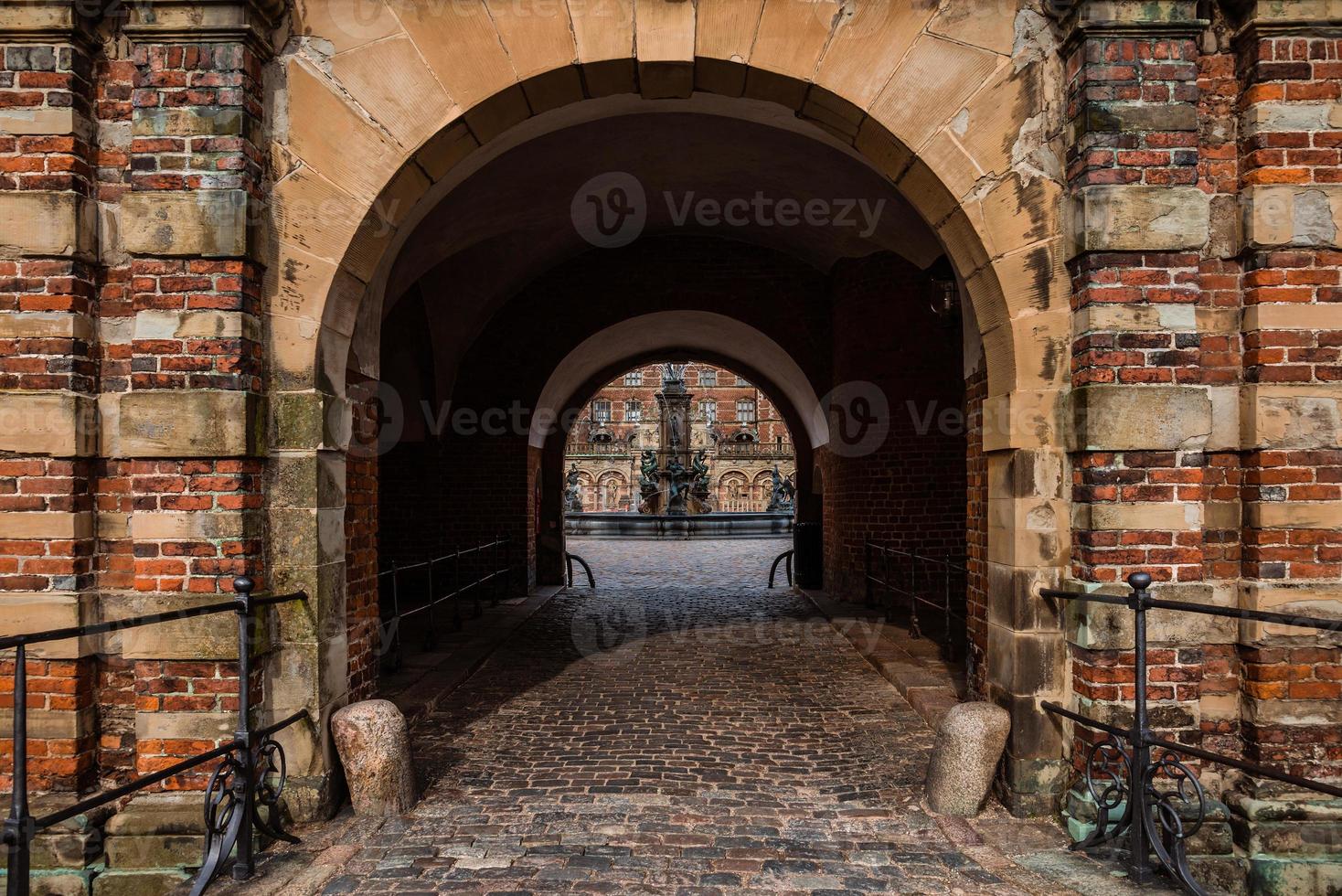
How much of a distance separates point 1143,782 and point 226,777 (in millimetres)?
3602

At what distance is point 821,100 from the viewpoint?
3.67 metres

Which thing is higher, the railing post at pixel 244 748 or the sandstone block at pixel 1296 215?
the sandstone block at pixel 1296 215

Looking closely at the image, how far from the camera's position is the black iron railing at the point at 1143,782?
2744 mm

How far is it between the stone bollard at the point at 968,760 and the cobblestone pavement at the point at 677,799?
92mm

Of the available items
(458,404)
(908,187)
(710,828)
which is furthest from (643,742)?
(458,404)

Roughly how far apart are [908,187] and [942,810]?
3010 millimetres

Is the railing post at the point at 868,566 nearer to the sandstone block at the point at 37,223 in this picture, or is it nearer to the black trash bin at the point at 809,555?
the black trash bin at the point at 809,555

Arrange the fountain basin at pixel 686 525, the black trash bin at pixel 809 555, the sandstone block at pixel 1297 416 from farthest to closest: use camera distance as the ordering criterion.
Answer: the fountain basin at pixel 686 525 → the black trash bin at pixel 809 555 → the sandstone block at pixel 1297 416

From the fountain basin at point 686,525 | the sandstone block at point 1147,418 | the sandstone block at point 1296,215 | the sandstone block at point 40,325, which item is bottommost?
the fountain basin at point 686,525

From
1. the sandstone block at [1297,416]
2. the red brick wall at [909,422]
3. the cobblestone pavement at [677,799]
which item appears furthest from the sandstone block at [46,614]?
the red brick wall at [909,422]

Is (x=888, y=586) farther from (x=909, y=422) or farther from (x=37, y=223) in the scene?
(x=37, y=223)

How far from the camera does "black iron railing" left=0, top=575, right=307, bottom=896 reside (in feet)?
7.54

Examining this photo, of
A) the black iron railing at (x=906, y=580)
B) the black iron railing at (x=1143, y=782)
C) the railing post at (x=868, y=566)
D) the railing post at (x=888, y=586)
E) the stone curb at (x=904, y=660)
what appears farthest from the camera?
the railing post at (x=868, y=566)

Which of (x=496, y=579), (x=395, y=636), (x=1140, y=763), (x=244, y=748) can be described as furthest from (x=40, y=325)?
(x=496, y=579)
